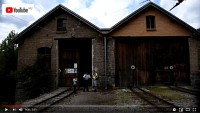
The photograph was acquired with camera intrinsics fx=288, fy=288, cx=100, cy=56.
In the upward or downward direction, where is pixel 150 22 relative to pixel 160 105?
upward

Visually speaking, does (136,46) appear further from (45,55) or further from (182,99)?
(182,99)

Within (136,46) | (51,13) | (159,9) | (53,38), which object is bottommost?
(136,46)

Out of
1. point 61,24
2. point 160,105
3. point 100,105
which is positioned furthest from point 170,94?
point 61,24

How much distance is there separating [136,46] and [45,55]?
7.39 meters

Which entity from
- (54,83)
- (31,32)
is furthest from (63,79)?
(31,32)

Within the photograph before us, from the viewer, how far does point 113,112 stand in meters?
10.5

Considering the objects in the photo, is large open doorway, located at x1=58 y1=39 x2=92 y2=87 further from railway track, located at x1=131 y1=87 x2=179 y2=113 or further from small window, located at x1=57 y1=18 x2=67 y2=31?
railway track, located at x1=131 y1=87 x2=179 y2=113

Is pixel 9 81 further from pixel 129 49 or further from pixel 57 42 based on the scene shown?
pixel 129 49

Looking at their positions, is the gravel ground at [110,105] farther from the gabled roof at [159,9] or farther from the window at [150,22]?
the window at [150,22]

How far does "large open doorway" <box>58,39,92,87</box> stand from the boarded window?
96 cm

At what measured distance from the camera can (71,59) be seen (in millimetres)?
24047

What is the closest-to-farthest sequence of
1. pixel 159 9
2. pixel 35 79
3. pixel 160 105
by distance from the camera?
1. pixel 160 105
2. pixel 35 79
3. pixel 159 9

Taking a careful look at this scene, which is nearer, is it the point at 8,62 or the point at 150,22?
the point at 150,22

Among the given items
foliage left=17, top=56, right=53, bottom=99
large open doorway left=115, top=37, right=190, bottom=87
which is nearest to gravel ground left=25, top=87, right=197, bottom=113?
foliage left=17, top=56, right=53, bottom=99
